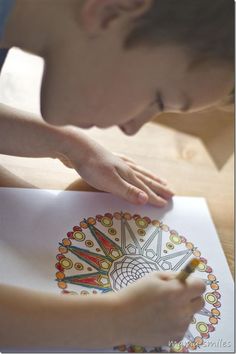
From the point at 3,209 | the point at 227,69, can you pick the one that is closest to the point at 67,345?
the point at 3,209

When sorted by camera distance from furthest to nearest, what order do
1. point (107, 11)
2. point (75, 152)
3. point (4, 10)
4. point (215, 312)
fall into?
1. point (75, 152)
2. point (215, 312)
3. point (4, 10)
4. point (107, 11)

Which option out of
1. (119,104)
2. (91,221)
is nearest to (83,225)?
(91,221)

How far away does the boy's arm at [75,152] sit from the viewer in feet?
2.17

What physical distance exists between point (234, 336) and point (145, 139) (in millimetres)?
378

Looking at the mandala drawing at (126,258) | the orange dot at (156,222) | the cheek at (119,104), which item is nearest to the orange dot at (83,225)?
the mandala drawing at (126,258)

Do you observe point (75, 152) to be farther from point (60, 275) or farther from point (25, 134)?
point (60, 275)

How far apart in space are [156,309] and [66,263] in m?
0.12

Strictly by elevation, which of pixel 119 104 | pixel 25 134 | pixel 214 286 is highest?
pixel 119 104

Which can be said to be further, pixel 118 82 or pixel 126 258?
pixel 126 258

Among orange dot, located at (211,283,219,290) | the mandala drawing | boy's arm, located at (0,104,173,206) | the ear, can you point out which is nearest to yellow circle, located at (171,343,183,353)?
the mandala drawing

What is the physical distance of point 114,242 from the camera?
0.62 metres

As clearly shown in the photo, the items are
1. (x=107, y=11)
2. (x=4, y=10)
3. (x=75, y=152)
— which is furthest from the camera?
(x=75, y=152)

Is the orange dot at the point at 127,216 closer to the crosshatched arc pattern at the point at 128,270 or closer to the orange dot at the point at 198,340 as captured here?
the crosshatched arc pattern at the point at 128,270

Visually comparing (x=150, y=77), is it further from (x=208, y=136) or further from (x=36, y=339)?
(x=208, y=136)
